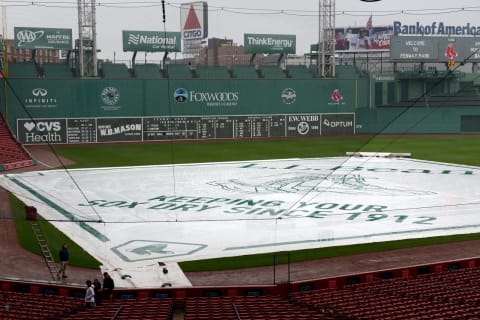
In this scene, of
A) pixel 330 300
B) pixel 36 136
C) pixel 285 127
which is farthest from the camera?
pixel 285 127

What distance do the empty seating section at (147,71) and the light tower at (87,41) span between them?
500 centimetres

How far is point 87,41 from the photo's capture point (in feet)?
214

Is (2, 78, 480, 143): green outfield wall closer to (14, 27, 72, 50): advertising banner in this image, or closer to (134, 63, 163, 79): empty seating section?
(134, 63, 163, 79): empty seating section

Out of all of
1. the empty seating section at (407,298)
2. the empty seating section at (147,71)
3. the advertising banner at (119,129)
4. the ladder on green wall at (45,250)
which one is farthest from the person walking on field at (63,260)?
the empty seating section at (147,71)

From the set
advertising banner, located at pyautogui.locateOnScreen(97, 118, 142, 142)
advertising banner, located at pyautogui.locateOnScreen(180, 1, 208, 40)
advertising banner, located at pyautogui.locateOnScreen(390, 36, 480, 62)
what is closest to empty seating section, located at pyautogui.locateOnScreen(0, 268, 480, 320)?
advertising banner, located at pyautogui.locateOnScreen(97, 118, 142, 142)

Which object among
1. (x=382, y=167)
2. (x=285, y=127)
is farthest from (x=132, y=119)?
(x=382, y=167)

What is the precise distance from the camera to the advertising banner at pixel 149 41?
7138 cm

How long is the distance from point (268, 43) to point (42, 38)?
86.0 feet

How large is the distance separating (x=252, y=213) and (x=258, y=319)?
17.0 metres

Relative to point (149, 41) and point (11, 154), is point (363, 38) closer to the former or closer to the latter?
point (149, 41)

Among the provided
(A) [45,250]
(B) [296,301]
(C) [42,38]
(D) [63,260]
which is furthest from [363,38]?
(B) [296,301]

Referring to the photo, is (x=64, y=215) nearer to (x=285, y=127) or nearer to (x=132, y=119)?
(x=132, y=119)

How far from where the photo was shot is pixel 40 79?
6069cm

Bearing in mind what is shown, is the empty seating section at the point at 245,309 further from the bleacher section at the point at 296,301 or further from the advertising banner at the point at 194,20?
the advertising banner at the point at 194,20
